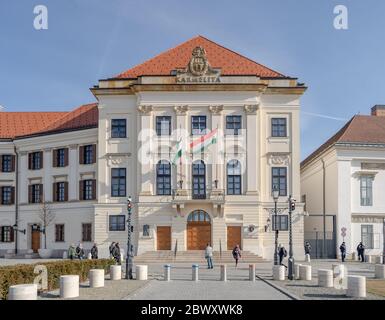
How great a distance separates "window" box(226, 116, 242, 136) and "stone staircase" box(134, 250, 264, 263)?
9.43 m

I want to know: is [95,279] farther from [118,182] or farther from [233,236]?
[118,182]

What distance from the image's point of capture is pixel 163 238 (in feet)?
167

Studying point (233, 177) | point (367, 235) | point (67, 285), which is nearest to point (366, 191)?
point (367, 235)

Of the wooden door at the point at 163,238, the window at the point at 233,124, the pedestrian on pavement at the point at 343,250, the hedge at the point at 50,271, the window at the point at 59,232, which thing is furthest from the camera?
Result: the window at the point at 59,232

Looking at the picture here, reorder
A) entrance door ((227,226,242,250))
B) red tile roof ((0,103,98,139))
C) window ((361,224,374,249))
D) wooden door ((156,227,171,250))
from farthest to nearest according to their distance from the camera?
1. red tile roof ((0,103,98,139))
2. window ((361,224,374,249))
3. wooden door ((156,227,171,250))
4. entrance door ((227,226,242,250))

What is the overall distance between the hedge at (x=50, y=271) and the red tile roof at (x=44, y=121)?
80.9 feet

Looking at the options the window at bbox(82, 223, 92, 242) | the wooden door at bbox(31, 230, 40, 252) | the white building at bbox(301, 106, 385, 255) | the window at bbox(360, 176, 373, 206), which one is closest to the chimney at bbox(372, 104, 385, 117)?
the white building at bbox(301, 106, 385, 255)

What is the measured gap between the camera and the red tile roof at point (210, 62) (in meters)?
53.0

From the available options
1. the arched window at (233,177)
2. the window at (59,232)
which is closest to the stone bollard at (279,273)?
the arched window at (233,177)

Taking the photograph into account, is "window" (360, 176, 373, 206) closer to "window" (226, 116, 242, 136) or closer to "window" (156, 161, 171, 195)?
"window" (226, 116, 242, 136)

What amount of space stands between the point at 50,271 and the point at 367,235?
110 feet

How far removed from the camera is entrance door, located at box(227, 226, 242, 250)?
1984 inches

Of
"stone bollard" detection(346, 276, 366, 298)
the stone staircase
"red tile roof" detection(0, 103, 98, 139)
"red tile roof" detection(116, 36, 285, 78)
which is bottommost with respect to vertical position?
the stone staircase

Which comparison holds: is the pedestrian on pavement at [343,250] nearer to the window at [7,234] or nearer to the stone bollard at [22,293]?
the window at [7,234]
